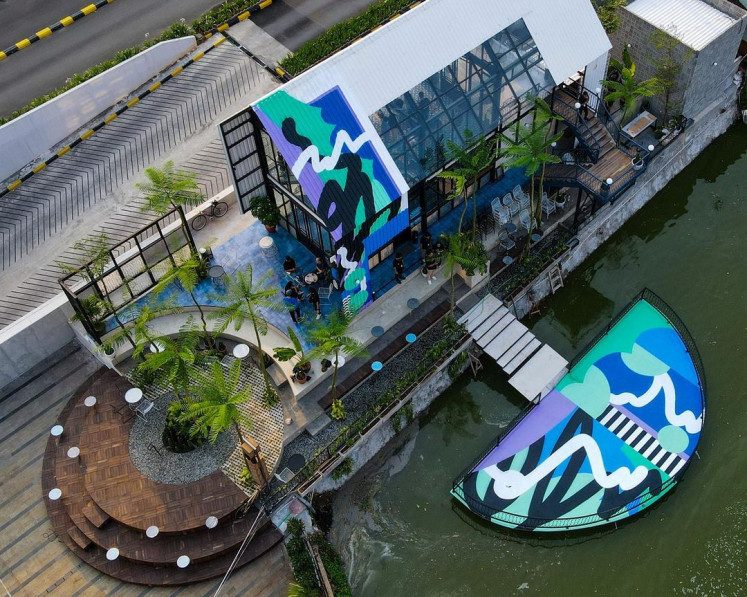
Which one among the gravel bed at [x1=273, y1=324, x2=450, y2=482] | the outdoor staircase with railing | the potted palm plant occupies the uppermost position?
the potted palm plant

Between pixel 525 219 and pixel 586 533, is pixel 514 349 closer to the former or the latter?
pixel 525 219

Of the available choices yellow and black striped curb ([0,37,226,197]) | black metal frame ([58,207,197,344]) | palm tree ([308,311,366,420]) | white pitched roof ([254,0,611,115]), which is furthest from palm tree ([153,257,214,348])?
Answer: yellow and black striped curb ([0,37,226,197])

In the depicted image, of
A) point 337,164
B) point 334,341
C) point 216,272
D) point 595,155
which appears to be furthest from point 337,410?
point 595,155

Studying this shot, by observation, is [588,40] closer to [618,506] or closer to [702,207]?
[702,207]

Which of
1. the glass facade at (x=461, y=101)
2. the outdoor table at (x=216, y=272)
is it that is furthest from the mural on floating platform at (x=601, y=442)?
the outdoor table at (x=216, y=272)

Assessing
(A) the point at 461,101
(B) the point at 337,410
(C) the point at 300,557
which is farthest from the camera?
(A) the point at 461,101

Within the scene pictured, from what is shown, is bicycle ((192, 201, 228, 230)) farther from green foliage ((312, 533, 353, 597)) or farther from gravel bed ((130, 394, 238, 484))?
green foliage ((312, 533, 353, 597))
